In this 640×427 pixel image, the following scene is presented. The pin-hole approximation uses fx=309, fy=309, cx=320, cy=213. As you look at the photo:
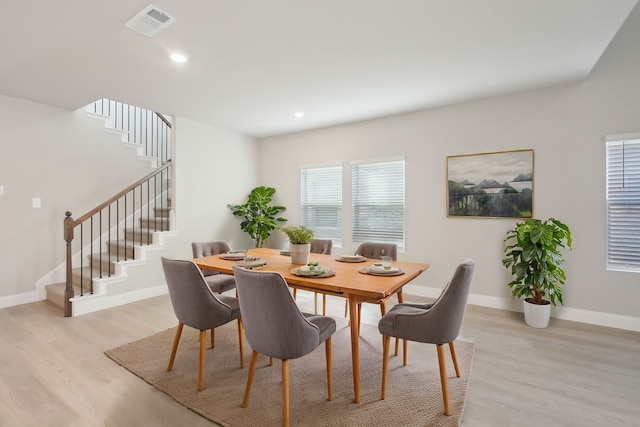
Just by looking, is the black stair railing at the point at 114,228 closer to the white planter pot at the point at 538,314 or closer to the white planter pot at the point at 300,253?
the white planter pot at the point at 300,253

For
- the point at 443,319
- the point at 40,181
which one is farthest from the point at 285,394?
the point at 40,181

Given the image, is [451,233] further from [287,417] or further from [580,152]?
[287,417]

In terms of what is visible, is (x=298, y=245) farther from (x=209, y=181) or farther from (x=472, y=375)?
(x=209, y=181)

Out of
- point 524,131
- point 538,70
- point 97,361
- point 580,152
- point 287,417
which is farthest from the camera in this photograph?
point 524,131

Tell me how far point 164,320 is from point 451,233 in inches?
144

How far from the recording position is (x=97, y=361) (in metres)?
2.52

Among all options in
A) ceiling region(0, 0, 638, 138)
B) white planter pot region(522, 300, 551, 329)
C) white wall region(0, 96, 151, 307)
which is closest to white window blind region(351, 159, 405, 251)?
ceiling region(0, 0, 638, 138)

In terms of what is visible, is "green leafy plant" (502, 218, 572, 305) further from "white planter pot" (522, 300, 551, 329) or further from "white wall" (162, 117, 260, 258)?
"white wall" (162, 117, 260, 258)

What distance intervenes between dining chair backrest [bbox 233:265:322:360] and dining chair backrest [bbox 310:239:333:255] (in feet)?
6.03

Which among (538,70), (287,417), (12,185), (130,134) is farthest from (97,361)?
(538,70)

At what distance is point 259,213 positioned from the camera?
5562 mm

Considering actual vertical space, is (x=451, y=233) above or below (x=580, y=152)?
below

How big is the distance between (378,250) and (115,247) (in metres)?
3.89

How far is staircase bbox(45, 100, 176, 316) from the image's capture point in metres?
3.72
